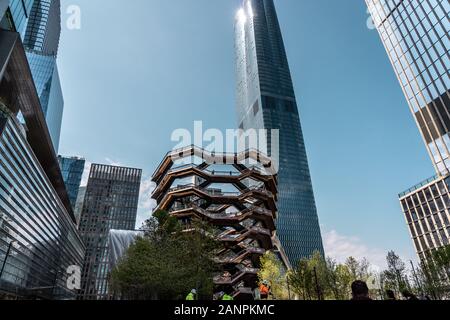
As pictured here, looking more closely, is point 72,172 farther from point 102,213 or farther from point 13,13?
point 13,13

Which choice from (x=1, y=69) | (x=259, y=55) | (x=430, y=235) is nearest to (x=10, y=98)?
(x=1, y=69)

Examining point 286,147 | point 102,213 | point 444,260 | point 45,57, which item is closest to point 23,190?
point 444,260

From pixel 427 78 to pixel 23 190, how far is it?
78.4m

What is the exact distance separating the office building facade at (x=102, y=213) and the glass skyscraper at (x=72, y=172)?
17.3 metres

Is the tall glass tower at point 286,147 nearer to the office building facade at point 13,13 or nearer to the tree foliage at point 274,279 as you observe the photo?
the tree foliage at point 274,279

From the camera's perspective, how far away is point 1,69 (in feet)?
109

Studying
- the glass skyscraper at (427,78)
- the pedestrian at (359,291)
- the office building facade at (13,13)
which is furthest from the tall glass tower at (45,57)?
the pedestrian at (359,291)

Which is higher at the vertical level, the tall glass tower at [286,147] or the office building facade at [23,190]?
the tall glass tower at [286,147]

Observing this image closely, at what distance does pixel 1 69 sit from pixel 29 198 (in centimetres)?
2533

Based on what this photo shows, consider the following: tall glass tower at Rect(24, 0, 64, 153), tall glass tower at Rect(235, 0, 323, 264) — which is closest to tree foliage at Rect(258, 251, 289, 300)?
tall glass tower at Rect(235, 0, 323, 264)

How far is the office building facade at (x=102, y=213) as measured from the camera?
133 meters

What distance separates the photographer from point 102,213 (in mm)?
142500
